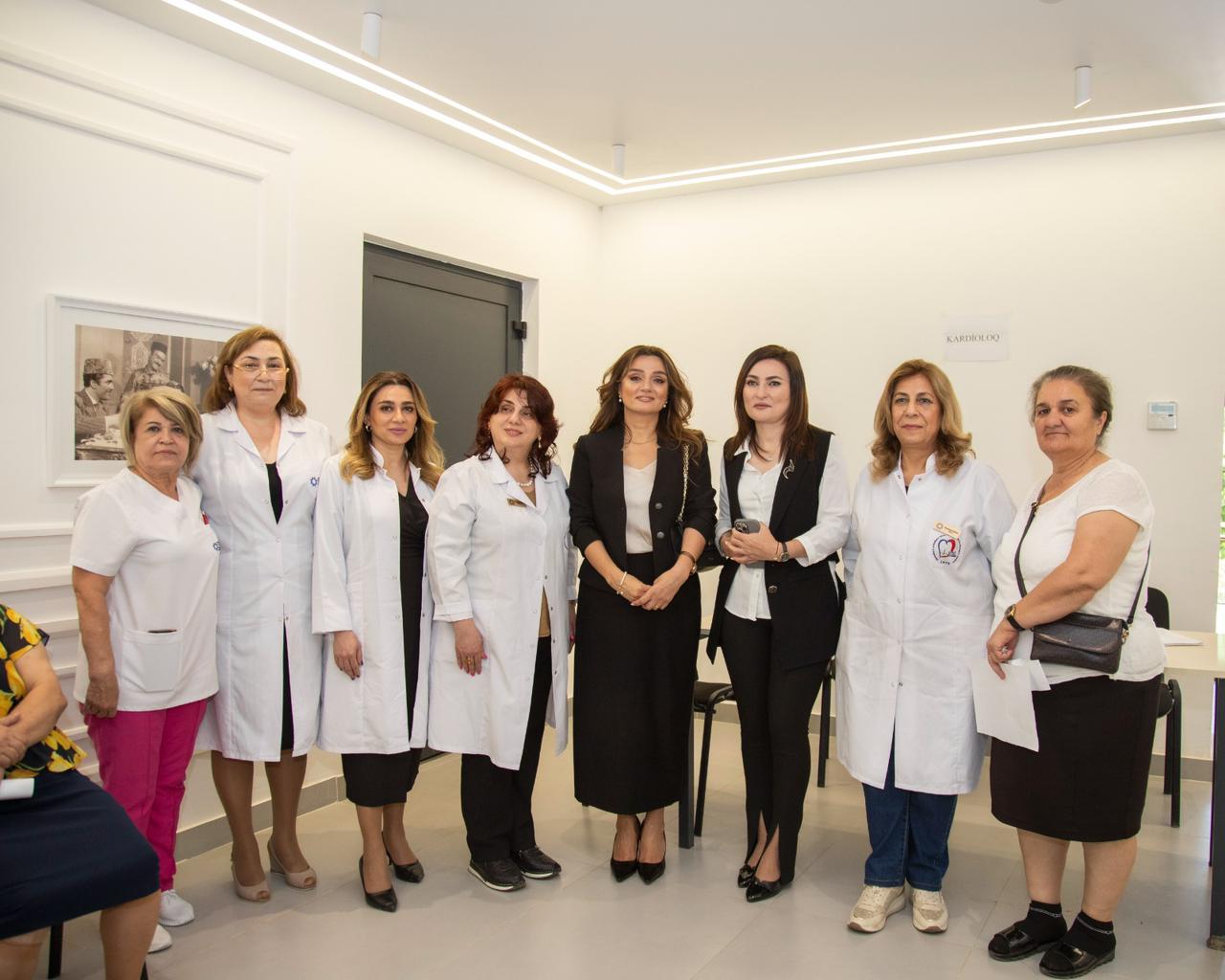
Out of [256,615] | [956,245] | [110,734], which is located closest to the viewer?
[110,734]

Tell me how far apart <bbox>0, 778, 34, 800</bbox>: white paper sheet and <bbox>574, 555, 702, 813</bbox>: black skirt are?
153cm

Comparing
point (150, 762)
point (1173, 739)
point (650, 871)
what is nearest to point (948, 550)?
point (650, 871)

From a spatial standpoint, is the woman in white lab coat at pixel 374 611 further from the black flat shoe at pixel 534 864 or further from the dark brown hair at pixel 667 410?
the dark brown hair at pixel 667 410

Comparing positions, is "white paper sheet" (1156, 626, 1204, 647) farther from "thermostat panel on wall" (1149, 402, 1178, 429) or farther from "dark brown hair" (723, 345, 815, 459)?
"thermostat panel on wall" (1149, 402, 1178, 429)

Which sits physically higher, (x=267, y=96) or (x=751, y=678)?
(x=267, y=96)

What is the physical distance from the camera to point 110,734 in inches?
105

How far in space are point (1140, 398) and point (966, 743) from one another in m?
2.39

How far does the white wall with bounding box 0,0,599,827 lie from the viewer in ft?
9.68

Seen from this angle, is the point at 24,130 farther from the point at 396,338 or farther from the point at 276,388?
the point at 396,338

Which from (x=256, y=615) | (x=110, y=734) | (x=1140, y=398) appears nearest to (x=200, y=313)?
(x=256, y=615)

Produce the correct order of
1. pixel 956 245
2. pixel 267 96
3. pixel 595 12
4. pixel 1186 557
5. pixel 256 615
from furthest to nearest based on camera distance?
pixel 956 245
pixel 1186 557
pixel 267 96
pixel 595 12
pixel 256 615

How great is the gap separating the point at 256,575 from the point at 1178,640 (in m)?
2.91

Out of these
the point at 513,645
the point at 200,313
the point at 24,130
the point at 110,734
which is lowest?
the point at 110,734

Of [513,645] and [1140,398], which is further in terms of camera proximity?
[1140,398]
